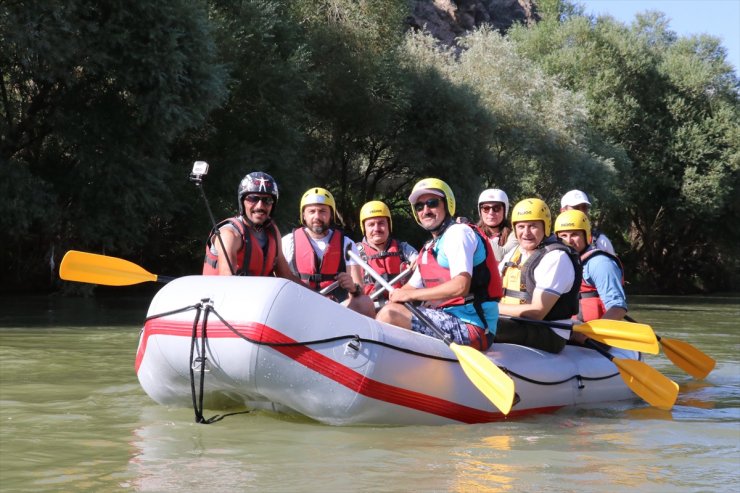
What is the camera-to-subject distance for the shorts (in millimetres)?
6250

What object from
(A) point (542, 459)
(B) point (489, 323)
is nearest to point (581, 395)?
(B) point (489, 323)

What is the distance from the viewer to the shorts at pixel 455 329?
625 cm

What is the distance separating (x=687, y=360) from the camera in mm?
8922

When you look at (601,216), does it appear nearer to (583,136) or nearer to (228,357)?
(583,136)

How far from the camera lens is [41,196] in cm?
1644

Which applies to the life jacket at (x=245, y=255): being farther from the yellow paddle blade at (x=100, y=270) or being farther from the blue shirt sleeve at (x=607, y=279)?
the blue shirt sleeve at (x=607, y=279)

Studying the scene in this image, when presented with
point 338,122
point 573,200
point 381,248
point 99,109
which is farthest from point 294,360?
point 338,122

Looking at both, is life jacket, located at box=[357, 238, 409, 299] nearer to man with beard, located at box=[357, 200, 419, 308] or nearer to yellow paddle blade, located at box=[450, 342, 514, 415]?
man with beard, located at box=[357, 200, 419, 308]

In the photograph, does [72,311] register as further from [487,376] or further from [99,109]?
[487,376]

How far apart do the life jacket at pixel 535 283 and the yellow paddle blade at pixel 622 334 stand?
188mm

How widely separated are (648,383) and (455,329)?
1.82 meters

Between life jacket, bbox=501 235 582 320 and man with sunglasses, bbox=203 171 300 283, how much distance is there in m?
1.77

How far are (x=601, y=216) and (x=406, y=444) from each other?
30201mm

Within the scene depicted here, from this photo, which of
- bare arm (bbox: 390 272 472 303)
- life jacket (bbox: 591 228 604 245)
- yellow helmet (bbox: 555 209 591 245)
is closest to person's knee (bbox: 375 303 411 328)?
bare arm (bbox: 390 272 472 303)
